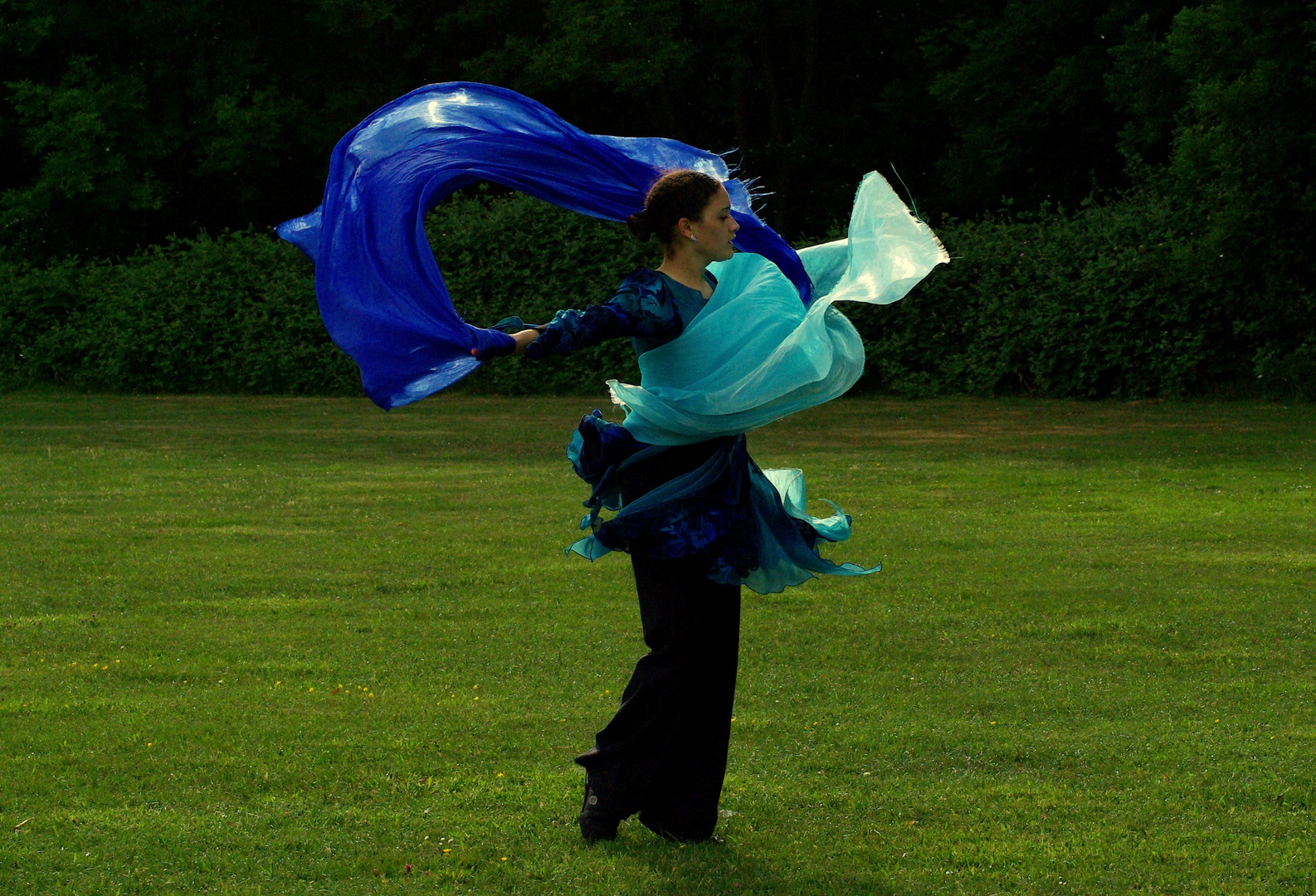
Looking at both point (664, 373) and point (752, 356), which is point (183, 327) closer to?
point (664, 373)

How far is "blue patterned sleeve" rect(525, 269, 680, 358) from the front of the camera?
4.79 m

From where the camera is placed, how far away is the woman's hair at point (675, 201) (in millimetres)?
5176

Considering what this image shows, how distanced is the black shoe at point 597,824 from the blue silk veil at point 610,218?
875 mm

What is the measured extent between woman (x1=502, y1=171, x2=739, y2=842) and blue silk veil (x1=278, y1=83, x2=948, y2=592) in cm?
19

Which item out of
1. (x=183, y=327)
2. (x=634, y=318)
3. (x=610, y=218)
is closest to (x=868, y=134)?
(x=183, y=327)

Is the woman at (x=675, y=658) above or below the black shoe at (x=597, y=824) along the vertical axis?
above

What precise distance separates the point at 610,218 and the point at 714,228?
481 mm

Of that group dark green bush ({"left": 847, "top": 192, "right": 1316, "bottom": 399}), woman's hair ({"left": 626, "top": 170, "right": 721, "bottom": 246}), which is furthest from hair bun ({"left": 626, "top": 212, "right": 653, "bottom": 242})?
dark green bush ({"left": 847, "top": 192, "right": 1316, "bottom": 399})

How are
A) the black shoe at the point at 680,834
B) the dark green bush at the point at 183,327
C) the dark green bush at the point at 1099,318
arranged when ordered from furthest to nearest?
the dark green bush at the point at 183,327, the dark green bush at the point at 1099,318, the black shoe at the point at 680,834

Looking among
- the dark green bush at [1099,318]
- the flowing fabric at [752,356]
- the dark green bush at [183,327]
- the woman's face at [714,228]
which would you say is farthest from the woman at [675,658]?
the dark green bush at [183,327]

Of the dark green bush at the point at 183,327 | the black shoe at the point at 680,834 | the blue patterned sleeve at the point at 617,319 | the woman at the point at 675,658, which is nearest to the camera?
the blue patterned sleeve at the point at 617,319

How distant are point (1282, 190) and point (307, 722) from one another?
19.1m

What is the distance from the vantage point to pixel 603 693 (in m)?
7.21

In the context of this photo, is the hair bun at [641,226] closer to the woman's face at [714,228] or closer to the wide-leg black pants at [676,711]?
the woman's face at [714,228]
